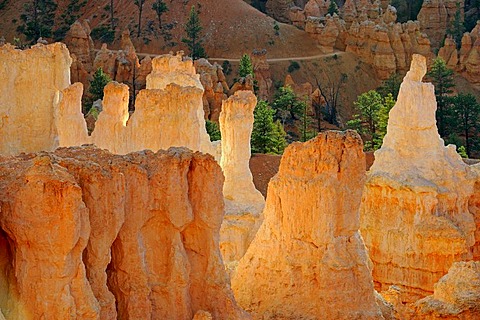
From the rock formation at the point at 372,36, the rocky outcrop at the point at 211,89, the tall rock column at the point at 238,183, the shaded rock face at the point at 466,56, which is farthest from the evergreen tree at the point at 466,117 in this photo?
the tall rock column at the point at 238,183

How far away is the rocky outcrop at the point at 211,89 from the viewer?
4659cm

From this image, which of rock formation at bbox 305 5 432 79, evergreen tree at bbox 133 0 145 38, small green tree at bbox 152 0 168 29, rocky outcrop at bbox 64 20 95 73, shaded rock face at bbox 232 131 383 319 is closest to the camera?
shaded rock face at bbox 232 131 383 319

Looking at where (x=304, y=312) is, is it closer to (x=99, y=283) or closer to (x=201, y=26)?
(x=99, y=283)

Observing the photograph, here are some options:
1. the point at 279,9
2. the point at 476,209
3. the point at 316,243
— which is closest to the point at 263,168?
the point at 476,209

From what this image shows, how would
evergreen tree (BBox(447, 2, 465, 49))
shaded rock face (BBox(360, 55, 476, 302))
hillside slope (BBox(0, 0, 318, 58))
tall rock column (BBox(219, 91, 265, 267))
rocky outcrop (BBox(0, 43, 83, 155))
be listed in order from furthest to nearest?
evergreen tree (BBox(447, 2, 465, 49)), hillside slope (BBox(0, 0, 318, 58)), shaded rock face (BBox(360, 55, 476, 302)), rocky outcrop (BBox(0, 43, 83, 155)), tall rock column (BBox(219, 91, 265, 267))

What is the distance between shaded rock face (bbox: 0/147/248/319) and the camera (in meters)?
11.4

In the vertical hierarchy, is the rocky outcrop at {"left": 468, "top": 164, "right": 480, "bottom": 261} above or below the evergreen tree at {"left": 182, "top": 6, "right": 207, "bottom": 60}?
below

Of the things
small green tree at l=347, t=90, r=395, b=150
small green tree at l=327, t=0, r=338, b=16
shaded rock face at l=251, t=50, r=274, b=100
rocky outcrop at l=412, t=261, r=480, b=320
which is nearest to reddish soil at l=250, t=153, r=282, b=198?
small green tree at l=347, t=90, r=395, b=150

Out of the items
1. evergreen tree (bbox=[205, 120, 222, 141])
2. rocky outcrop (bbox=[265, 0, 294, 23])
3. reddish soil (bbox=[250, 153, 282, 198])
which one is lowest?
reddish soil (bbox=[250, 153, 282, 198])

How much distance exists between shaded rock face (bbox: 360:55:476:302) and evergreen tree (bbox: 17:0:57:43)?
42186mm

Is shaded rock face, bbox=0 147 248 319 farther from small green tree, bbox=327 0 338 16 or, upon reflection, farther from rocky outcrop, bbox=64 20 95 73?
small green tree, bbox=327 0 338 16

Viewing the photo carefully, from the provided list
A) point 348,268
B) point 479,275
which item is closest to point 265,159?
point 479,275

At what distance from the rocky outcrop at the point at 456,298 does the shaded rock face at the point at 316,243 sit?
2325 mm

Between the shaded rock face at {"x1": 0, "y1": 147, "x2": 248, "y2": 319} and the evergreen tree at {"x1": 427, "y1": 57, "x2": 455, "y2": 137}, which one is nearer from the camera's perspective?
the shaded rock face at {"x1": 0, "y1": 147, "x2": 248, "y2": 319}
